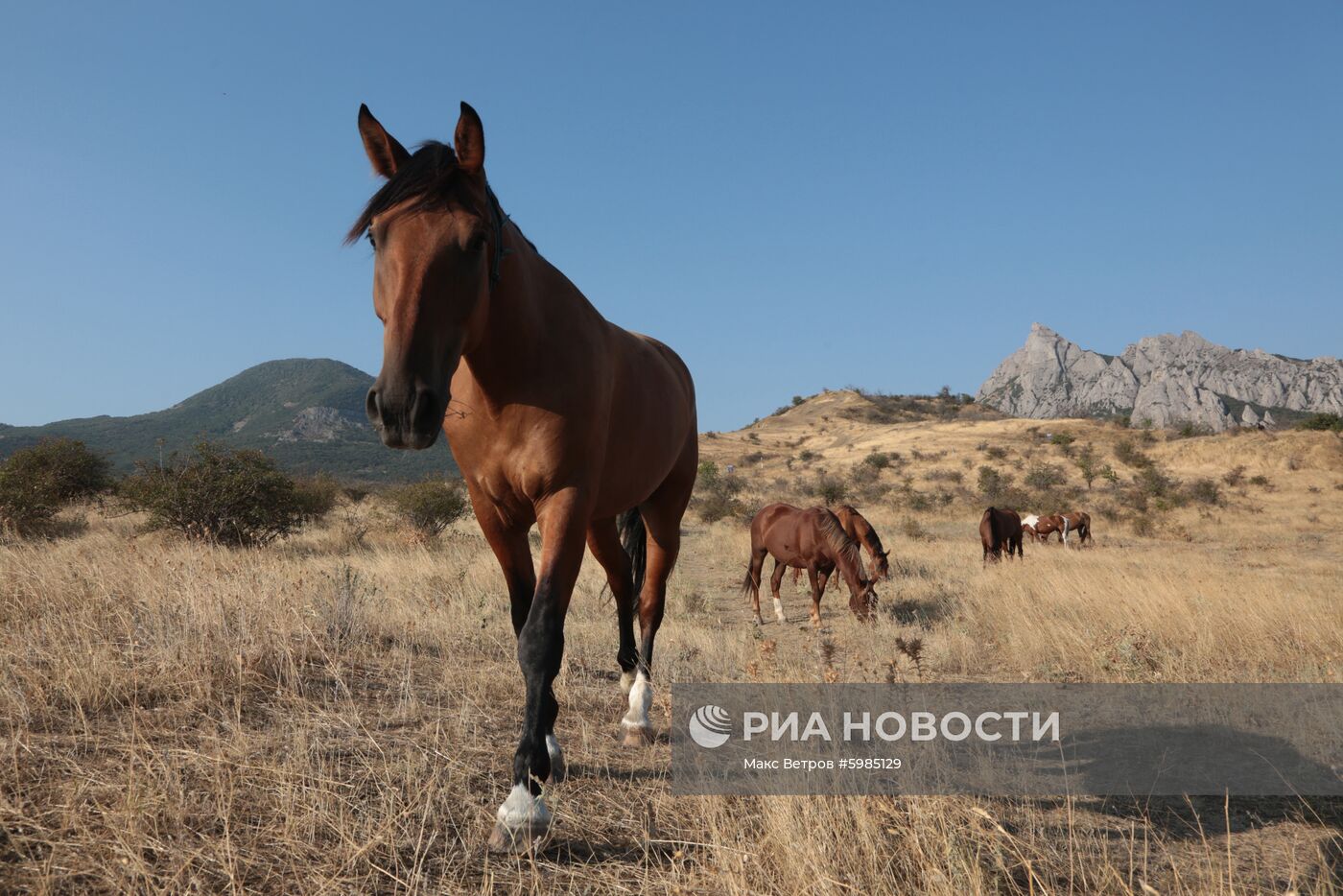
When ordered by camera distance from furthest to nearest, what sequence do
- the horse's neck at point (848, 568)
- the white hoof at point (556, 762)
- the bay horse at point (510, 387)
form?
the horse's neck at point (848, 568) < the white hoof at point (556, 762) < the bay horse at point (510, 387)

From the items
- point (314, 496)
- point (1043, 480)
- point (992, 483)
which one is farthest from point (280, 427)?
point (1043, 480)

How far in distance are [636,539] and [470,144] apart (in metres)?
3.24

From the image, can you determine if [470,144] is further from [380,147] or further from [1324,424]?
[1324,424]

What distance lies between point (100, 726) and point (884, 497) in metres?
35.1

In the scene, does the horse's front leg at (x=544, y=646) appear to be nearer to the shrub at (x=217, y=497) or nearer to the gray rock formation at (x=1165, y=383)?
the shrub at (x=217, y=497)

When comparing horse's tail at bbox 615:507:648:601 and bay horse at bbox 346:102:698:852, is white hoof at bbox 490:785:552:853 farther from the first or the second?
horse's tail at bbox 615:507:648:601

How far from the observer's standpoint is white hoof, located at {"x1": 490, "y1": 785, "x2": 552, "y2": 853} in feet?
8.00

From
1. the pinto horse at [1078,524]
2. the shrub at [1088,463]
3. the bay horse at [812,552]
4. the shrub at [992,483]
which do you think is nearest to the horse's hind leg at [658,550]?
the bay horse at [812,552]

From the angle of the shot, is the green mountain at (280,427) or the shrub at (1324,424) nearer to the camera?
the shrub at (1324,424)

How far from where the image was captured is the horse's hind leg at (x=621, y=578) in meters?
4.46

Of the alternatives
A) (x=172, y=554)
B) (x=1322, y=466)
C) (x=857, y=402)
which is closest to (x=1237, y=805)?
(x=172, y=554)

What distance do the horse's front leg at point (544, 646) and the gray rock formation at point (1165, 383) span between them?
11363 centimetres

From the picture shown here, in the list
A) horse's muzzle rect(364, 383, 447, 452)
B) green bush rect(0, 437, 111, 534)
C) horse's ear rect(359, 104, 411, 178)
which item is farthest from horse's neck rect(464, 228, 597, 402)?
green bush rect(0, 437, 111, 534)

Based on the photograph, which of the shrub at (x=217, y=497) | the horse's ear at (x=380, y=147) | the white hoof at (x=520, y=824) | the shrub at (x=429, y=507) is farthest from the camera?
the shrub at (x=429, y=507)
